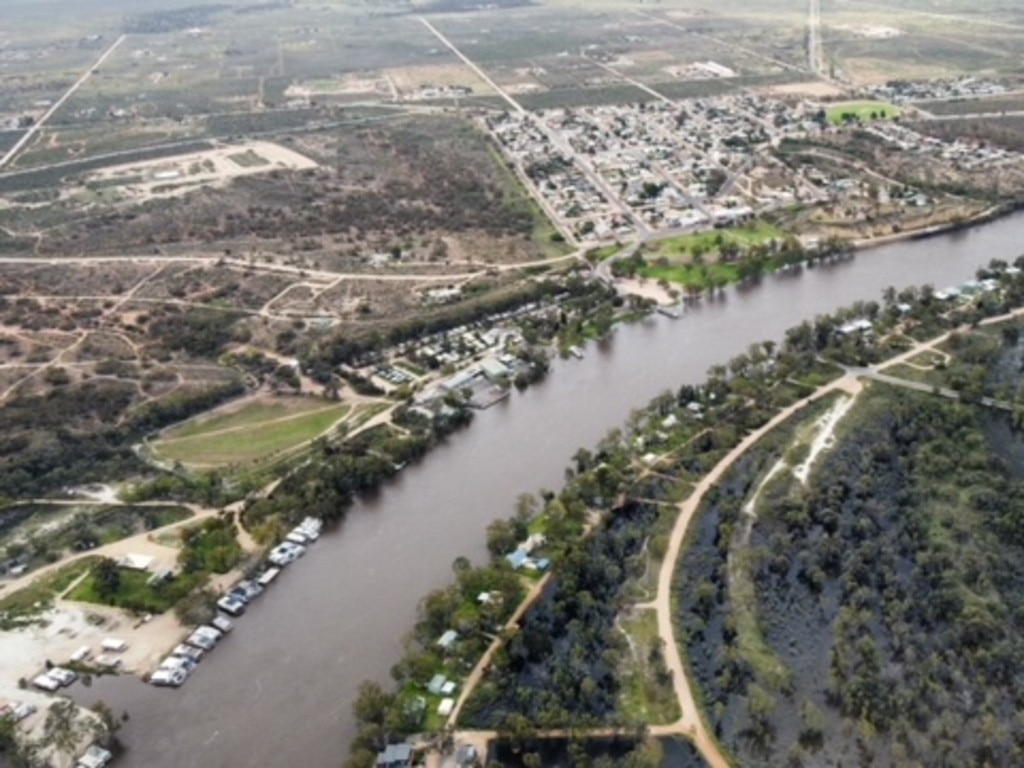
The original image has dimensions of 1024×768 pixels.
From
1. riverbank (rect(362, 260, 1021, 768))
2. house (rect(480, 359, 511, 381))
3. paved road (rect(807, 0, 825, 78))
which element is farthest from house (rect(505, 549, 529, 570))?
paved road (rect(807, 0, 825, 78))

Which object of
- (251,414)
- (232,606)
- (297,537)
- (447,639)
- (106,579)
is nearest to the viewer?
(447,639)

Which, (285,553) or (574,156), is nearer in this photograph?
(285,553)

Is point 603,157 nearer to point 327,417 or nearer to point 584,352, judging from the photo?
point 584,352

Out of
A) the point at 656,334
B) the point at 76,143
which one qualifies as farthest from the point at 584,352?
the point at 76,143

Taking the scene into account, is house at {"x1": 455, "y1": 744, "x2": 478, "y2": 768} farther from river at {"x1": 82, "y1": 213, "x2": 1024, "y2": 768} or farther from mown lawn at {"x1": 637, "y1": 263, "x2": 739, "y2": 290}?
mown lawn at {"x1": 637, "y1": 263, "x2": 739, "y2": 290}

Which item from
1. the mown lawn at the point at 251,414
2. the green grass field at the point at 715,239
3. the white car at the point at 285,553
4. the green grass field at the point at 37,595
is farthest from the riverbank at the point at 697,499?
the green grass field at the point at 37,595

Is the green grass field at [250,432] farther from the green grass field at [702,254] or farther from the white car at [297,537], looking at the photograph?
the green grass field at [702,254]

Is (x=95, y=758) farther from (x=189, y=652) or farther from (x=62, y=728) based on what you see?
(x=189, y=652)

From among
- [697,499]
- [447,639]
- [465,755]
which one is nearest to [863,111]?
[697,499]
